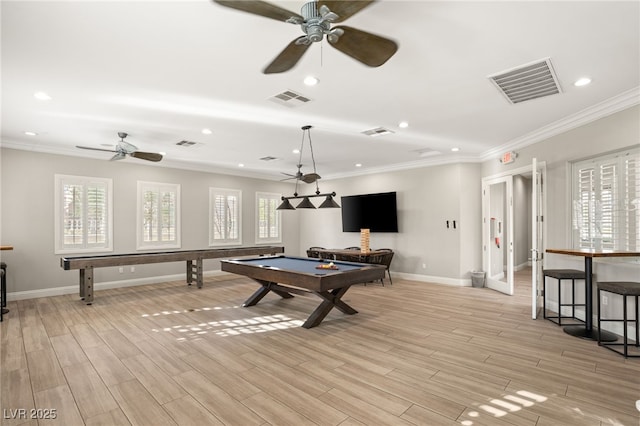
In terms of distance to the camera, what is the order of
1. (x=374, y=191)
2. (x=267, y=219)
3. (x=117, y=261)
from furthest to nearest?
1. (x=267, y=219)
2. (x=374, y=191)
3. (x=117, y=261)

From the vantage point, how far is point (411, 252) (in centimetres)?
771

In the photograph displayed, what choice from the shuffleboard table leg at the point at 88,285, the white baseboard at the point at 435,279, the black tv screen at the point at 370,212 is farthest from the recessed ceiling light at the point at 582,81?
the shuffleboard table leg at the point at 88,285

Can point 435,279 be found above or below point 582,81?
below

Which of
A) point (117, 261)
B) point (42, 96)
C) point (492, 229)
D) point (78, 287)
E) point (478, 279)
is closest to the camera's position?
point (42, 96)

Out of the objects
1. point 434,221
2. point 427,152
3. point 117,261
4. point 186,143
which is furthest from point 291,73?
point 434,221

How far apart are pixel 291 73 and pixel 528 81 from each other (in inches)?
97.1

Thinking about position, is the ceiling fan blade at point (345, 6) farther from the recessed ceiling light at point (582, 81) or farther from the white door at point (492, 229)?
the white door at point (492, 229)

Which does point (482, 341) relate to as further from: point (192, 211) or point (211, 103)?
point (192, 211)

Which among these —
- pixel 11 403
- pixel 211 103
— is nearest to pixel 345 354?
pixel 11 403

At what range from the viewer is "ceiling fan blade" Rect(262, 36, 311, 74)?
2.12m

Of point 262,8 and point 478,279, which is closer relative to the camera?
point 262,8

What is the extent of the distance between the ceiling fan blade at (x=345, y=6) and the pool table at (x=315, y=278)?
2.70 metres

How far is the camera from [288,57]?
88.0 inches

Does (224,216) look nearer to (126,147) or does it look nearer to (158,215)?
(158,215)
